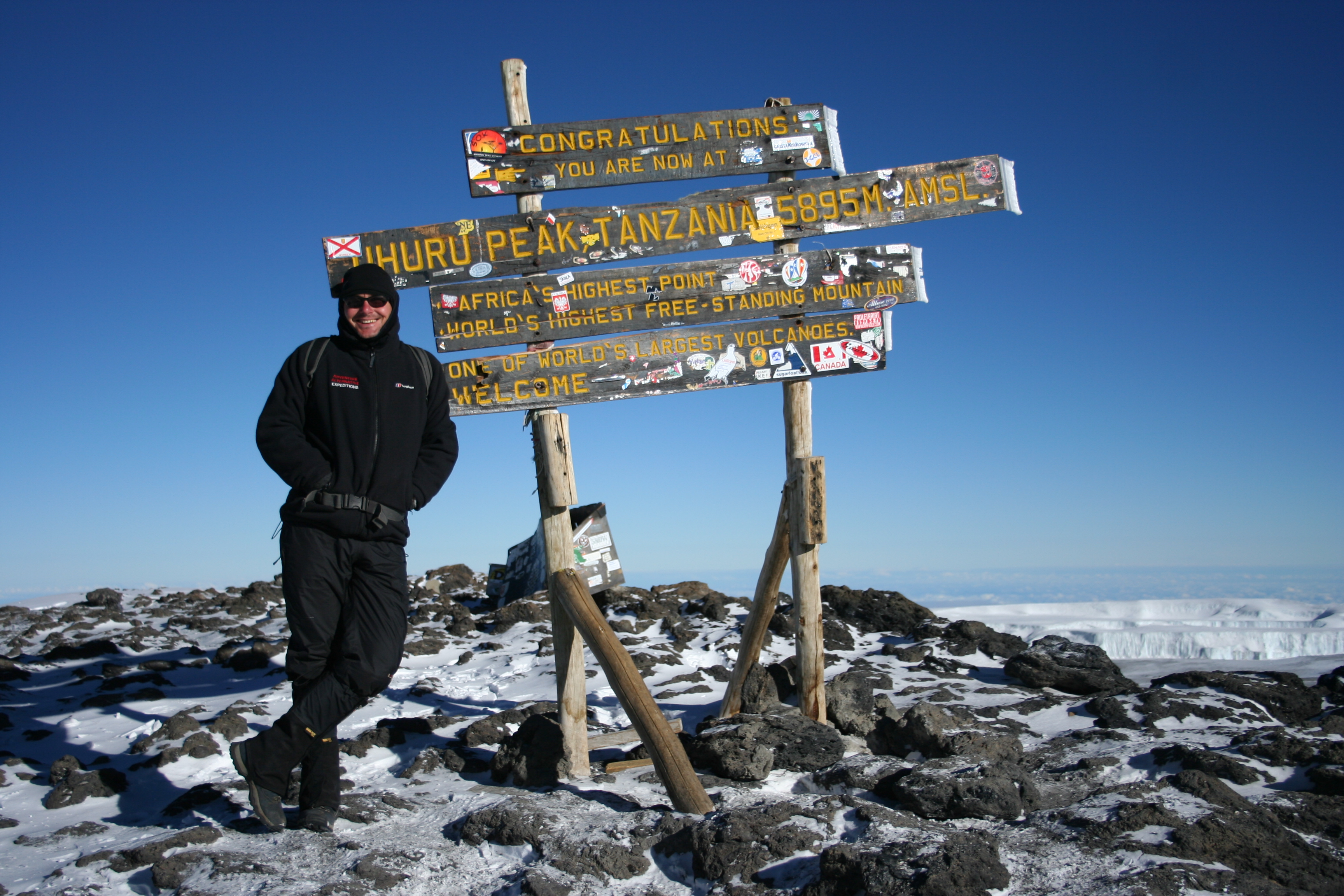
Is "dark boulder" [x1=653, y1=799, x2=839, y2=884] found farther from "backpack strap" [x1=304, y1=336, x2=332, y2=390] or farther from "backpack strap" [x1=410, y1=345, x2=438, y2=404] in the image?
"backpack strap" [x1=304, y1=336, x2=332, y2=390]

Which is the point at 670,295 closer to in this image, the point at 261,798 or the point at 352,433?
the point at 352,433

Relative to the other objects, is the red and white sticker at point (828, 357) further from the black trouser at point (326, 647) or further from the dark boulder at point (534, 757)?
the black trouser at point (326, 647)

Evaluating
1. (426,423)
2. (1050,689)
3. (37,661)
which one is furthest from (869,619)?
(37,661)

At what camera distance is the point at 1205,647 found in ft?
27.0

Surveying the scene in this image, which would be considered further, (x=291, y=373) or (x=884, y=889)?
(x=291, y=373)

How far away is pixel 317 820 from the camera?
3.84 meters

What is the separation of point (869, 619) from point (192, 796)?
20.4ft

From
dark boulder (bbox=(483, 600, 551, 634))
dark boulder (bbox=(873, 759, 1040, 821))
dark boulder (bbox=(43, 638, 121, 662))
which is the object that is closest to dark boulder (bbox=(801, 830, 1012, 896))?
dark boulder (bbox=(873, 759, 1040, 821))

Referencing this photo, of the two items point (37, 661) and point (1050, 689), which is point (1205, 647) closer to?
point (1050, 689)

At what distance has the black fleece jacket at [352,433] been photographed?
381cm

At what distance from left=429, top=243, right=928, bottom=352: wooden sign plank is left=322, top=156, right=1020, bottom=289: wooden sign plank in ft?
0.38

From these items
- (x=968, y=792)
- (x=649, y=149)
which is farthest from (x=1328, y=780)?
(x=649, y=149)

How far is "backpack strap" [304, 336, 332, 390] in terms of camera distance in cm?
394

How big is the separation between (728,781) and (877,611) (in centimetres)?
468
